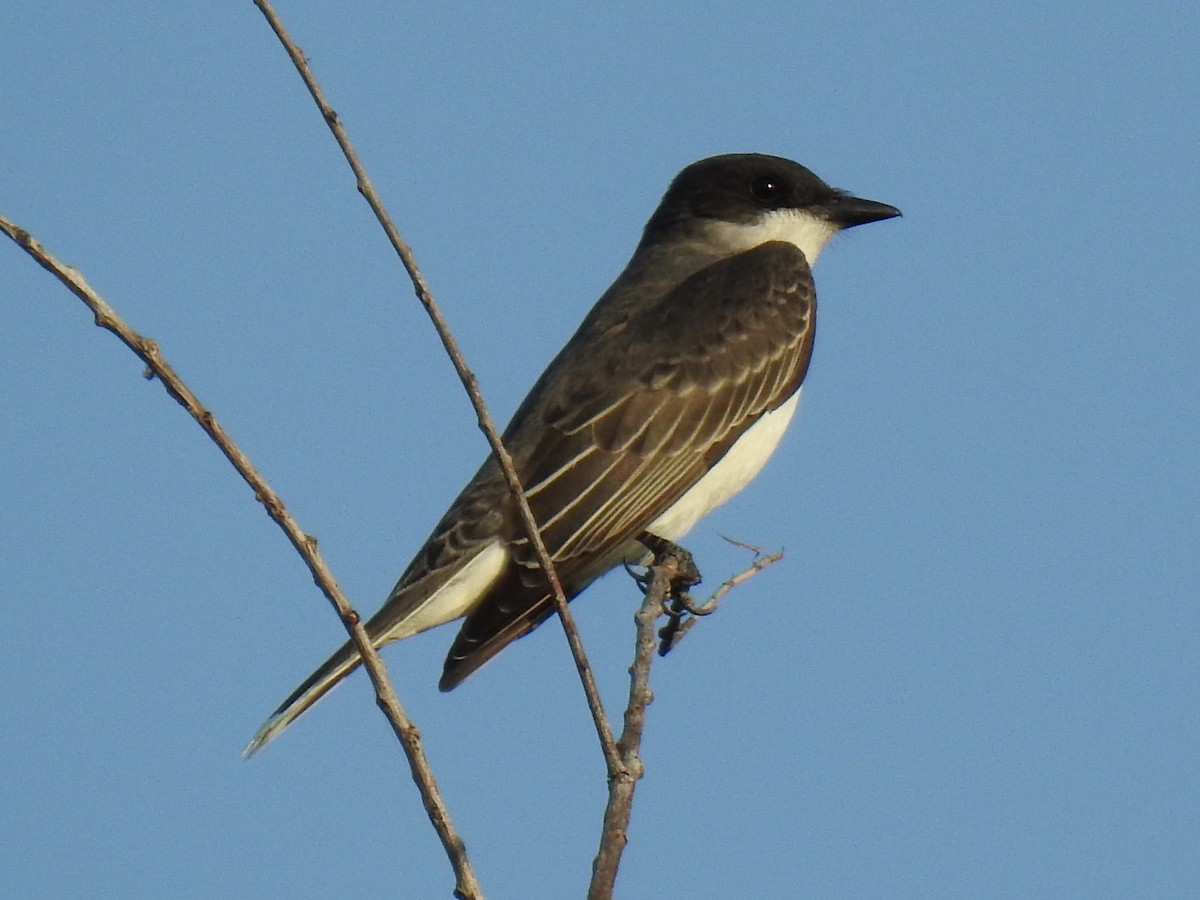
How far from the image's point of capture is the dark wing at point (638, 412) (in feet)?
21.5

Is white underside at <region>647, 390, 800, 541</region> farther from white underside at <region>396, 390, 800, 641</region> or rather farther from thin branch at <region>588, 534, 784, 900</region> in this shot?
thin branch at <region>588, 534, 784, 900</region>

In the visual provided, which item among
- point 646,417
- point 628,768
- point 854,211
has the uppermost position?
point 854,211

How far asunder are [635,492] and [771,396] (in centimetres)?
96

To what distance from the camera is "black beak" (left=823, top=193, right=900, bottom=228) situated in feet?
28.6

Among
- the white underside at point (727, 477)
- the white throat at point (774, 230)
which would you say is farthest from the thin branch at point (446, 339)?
the white throat at point (774, 230)

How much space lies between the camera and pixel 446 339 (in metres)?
3.69

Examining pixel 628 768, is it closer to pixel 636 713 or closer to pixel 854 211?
pixel 636 713

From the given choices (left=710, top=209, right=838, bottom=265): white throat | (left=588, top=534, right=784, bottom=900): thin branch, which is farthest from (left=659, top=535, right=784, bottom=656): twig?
(left=710, top=209, right=838, bottom=265): white throat

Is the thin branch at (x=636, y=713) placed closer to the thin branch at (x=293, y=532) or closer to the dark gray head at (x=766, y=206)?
the thin branch at (x=293, y=532)

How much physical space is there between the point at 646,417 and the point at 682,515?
43 centimetres

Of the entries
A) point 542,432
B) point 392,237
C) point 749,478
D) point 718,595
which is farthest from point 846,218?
point 392,237

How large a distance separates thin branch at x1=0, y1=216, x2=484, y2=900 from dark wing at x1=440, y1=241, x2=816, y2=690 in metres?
2.81

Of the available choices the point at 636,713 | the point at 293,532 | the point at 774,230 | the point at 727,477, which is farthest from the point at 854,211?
the point at 293,532

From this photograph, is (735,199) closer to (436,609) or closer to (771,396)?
(771,396)
